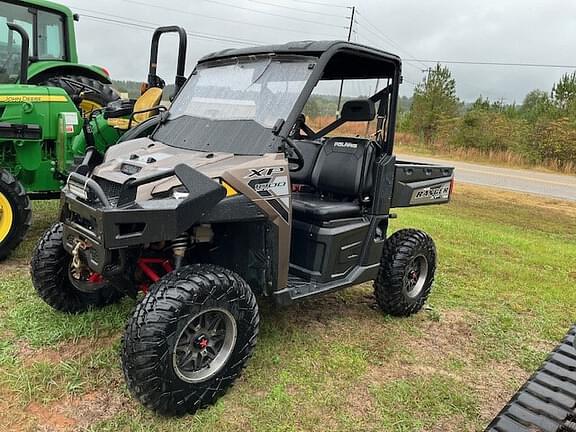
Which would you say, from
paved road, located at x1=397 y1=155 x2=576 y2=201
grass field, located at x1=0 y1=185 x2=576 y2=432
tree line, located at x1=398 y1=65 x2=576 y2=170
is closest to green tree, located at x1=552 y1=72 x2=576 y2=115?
tree line, located at x1=398 y1=65 x2=576 y2=170

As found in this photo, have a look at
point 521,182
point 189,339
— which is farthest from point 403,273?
point 521,182

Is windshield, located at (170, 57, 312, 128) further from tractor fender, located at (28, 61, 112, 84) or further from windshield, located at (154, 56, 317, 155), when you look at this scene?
tractor fender, located at (28, 61, 112, 84)

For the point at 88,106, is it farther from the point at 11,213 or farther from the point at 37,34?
the point at 11,213

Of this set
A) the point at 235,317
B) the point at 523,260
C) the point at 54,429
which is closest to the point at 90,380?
the point at 54,429

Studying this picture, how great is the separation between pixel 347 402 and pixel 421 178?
210cm

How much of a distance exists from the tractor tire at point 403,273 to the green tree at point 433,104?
93.3 feet

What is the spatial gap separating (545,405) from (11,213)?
4.46m

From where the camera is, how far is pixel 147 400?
8.66 feet

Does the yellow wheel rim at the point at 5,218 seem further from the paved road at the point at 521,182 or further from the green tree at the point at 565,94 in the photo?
the green tree at the point at 565,94

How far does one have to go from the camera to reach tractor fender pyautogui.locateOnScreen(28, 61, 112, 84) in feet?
21.2

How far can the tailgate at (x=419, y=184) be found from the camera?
4191 mm

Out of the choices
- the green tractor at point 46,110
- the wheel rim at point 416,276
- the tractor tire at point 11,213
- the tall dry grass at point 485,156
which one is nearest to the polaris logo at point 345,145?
the wheel rim at point 416,276

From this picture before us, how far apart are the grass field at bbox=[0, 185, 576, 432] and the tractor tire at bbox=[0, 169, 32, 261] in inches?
8.8

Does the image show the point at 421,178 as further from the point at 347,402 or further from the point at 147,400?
the point at 147,400
